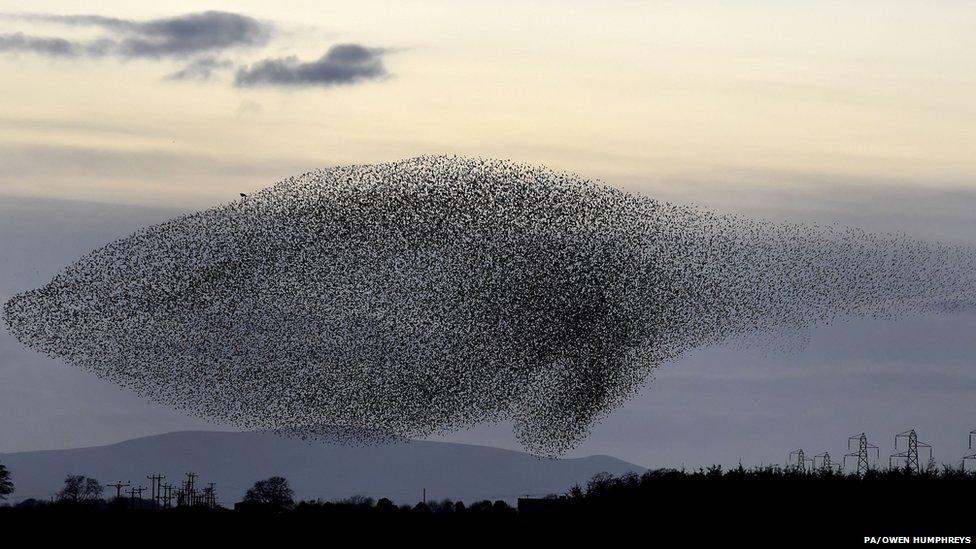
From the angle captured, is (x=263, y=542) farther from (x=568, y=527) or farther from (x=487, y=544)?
(x=568, y=527)

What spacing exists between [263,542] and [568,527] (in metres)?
22.0

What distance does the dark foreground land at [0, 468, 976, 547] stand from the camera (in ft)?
259

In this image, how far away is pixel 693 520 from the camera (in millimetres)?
92375

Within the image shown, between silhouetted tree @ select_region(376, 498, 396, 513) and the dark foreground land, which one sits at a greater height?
silhouetted tree @ select_region(376, 498, 396, 513)

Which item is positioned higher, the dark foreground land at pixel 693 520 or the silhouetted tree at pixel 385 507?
the silhouetted tree at pixel 385 507

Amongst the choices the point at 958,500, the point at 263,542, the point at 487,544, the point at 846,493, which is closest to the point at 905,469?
the point at 846,493

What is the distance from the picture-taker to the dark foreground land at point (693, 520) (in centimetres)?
7894

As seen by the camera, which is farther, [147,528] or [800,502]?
[147,528]

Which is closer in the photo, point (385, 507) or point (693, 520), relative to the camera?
point (693, 520)

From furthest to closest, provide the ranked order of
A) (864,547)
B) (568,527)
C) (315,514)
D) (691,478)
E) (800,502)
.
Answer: (315,514), (691,478), (568,527), (800,502), (864,547)

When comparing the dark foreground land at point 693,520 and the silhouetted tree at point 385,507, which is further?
the silhouetted tree at point 385,507

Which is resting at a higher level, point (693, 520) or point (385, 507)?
point (385, 507)

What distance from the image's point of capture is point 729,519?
89562 mm

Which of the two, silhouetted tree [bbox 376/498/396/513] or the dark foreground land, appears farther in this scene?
silhouetted tree [bbox 376/498/396/513]
